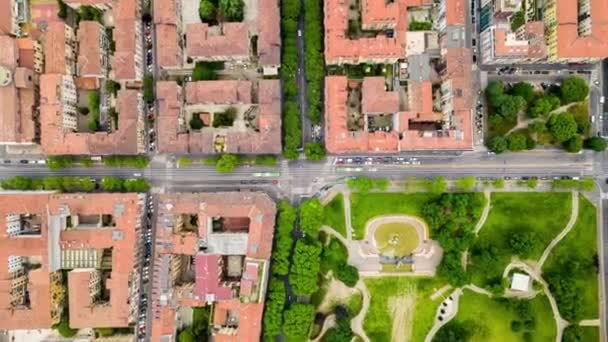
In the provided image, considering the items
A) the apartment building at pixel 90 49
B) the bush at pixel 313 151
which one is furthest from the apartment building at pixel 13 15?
the bush at pixel 313 151

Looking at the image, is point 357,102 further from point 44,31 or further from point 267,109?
point 44,31

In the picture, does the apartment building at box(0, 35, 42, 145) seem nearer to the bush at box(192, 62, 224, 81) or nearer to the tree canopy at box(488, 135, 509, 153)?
the bush at box(192, 62, 224, 81)

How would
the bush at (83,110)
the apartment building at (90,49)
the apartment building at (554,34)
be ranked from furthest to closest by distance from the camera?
the bush at (83,110) < the apartment building at (90,49) < the apartment building at (554,34)

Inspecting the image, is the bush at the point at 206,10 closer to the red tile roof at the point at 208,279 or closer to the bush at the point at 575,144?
the red tile roof at the point at 208,279

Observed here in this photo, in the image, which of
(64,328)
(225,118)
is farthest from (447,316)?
(64,328)

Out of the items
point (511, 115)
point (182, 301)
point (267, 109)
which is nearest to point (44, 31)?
point (267, 109)
